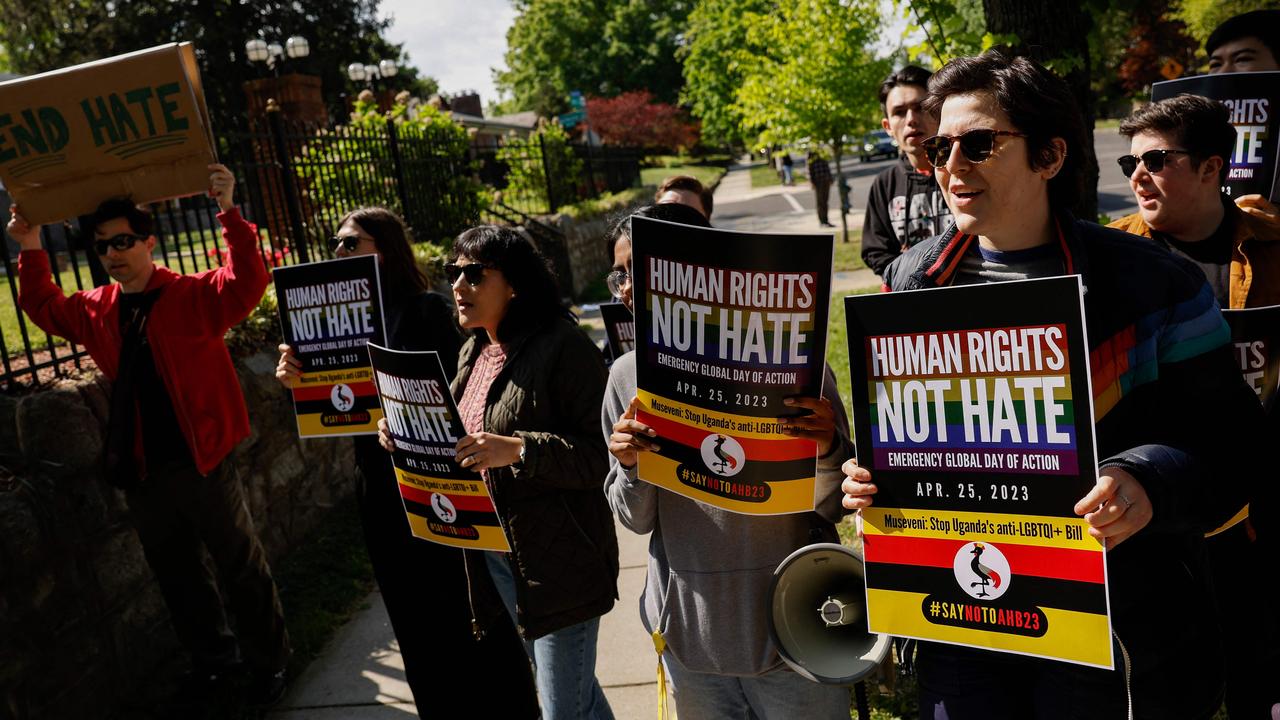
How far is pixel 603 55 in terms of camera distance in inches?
2603

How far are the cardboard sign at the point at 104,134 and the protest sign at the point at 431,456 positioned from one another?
1.42 meters

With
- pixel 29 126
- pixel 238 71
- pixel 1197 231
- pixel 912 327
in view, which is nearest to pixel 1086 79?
pixel 1197 231

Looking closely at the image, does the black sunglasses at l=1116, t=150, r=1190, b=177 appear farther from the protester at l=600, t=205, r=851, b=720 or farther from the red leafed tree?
the red leafed tree

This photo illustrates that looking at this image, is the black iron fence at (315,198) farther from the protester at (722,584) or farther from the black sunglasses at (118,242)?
the protester at (722,584)

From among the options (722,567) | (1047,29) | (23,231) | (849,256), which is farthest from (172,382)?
(849,256)

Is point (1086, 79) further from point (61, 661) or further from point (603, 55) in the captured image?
point (603, 55)

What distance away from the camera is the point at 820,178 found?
18.2 metres

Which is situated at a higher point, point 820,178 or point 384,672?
point 820,178

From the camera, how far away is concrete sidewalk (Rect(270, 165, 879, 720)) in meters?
4.04

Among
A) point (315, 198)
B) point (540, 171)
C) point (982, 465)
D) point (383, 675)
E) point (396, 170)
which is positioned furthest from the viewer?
point (540, 171)

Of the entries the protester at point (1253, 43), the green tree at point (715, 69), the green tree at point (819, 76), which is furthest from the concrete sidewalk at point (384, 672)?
the green tree at point (715, 69)

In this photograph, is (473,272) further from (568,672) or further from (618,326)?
(568,672)

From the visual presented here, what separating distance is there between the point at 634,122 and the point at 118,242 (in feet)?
148

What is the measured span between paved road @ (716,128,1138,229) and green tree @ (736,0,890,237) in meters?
3.27
